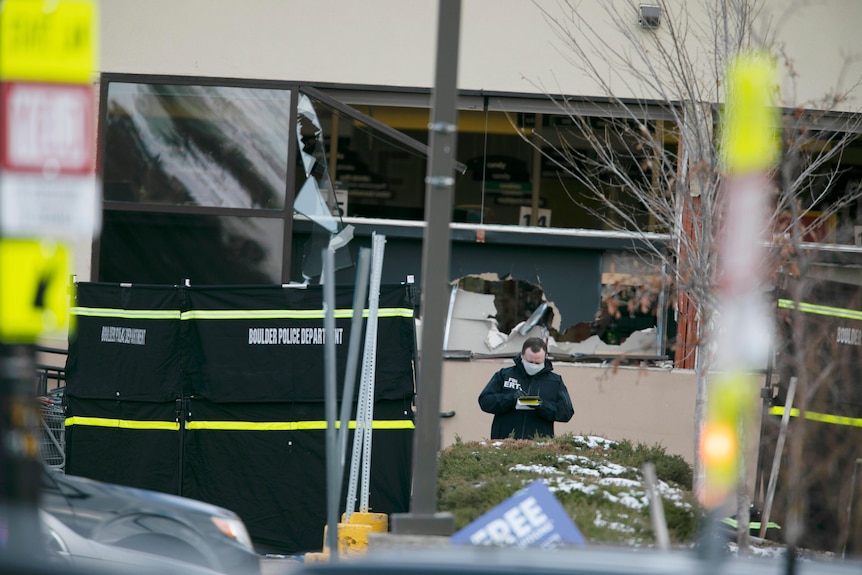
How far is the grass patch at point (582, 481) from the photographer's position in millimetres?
7523

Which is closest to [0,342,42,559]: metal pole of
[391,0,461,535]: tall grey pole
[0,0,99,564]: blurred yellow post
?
[0,0,99,564]: blurred yellow post

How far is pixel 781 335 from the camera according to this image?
9.71m

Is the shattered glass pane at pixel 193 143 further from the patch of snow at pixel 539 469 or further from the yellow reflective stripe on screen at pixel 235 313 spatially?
the patch of snow at pixel 539 469

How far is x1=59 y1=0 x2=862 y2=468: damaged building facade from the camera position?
14562 millimetres

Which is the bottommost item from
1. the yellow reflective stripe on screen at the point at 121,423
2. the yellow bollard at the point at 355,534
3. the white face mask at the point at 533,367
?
the yellow bollard at the point at 355,534

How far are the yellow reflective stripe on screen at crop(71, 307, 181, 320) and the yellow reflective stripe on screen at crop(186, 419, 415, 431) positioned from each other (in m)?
1.03

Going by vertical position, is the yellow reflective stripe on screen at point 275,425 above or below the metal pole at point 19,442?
below

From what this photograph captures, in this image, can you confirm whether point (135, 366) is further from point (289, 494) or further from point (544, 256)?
point (544, 256)

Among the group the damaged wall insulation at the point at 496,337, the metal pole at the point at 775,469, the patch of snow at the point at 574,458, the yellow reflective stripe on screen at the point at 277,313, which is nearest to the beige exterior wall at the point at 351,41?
the damaged wall insulation at the point at 496,337

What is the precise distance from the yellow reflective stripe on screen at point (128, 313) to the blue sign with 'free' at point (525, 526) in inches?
228

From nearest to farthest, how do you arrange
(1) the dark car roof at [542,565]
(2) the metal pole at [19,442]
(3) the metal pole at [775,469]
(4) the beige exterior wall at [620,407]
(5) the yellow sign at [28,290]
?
1. (1) the dark car roof at [542,565]
2. (2) the metal pole at [19,442]
3. (5) the yellow sign at [28,290]
4. (3) the metal pole at [775,469]
5. (4) the beige exterior wall at [620,407]

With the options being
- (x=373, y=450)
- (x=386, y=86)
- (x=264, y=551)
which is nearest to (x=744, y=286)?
(x=373, y=450)

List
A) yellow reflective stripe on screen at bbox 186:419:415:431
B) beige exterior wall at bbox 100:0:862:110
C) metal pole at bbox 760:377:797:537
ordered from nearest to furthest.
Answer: metal pole at bbox 760:377:797:537 → yellow reflective stripe on screen at bbox 186:419:415:431 → beige exterior wall at bbox 100:0:862:110

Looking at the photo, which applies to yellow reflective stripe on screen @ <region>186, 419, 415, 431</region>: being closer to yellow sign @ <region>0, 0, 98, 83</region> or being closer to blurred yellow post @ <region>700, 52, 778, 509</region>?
yellow sign @ <region>0, 0, 98, 83</region>
